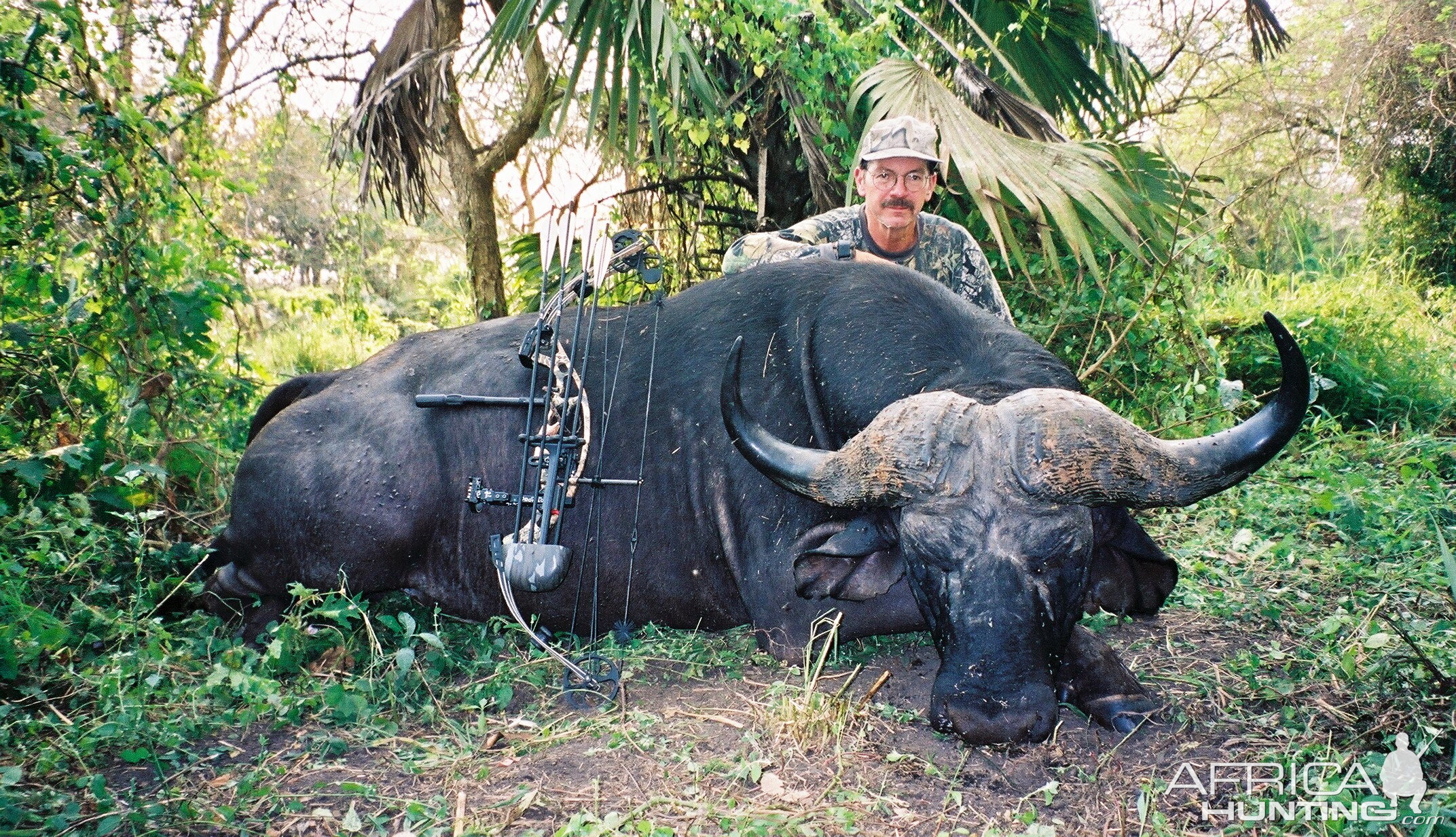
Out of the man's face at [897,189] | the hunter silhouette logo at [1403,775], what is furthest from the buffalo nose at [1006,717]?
the man's face at [897,189]

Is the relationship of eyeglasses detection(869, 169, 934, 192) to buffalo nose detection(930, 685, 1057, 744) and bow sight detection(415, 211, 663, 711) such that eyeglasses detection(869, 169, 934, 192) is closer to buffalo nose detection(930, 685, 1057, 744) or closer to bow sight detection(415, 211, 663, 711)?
bow sight detection(415, 211, 663, 711)

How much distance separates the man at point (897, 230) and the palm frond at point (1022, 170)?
240 mm

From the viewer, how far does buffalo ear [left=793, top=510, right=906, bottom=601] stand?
11.0ft

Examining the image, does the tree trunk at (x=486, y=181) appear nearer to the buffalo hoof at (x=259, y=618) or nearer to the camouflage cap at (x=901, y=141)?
the camouflage cap at (x=901, y=141)

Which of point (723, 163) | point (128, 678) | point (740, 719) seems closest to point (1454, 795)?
point (740, 719)

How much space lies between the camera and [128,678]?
143 inches

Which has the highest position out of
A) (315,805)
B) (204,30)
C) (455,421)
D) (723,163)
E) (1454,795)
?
(204,30)

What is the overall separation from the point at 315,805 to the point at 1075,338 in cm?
594

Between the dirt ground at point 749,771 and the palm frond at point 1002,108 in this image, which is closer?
the dirt ground at point 749,771

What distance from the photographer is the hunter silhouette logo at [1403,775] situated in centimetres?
255

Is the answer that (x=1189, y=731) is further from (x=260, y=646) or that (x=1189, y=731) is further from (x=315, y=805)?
(x=260, y=646)

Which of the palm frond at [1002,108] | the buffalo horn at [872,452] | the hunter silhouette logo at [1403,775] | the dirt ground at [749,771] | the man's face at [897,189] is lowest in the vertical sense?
the dirt ground at [749,771]

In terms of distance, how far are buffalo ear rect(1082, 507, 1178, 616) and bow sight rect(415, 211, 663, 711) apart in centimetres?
171

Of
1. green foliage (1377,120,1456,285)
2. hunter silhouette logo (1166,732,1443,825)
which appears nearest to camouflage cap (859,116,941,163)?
hunter silhouette logo (1166,732,1443,825)
